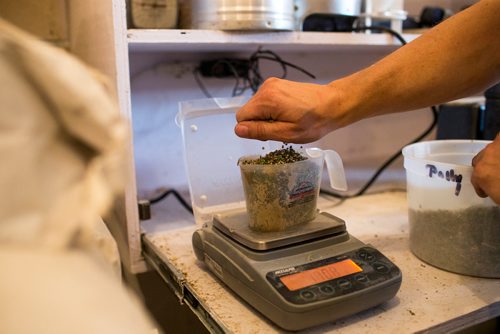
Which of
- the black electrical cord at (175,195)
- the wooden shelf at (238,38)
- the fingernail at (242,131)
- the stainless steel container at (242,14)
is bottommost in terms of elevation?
the black electrical cord at (175,195)

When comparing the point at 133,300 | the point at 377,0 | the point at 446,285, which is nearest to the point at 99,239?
the point at 133,300

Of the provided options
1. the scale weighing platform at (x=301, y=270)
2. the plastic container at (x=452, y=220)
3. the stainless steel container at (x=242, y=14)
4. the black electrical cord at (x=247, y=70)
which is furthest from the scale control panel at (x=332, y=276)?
the black electrical cord at (x=247, y=70)

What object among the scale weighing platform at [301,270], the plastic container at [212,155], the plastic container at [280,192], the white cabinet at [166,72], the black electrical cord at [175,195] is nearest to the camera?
the scale weighing platform at [301,270]

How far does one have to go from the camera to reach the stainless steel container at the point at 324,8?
3.12 feet

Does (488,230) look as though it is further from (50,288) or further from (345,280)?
(50,288)

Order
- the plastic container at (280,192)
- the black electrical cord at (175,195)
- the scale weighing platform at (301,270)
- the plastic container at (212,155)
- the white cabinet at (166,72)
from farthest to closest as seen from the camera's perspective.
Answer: the black electrical cord at (175,195)
the plastic container at (212,155)
the white cabinet at (166,72)
the plastic container at (280,192)
the scale weighing platform at (301,270)

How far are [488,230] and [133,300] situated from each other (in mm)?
539

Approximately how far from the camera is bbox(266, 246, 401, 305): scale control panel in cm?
53

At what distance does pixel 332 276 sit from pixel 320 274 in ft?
0.05

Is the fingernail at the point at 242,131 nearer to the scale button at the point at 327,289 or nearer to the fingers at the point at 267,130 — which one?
the fingers at the point at 267,130

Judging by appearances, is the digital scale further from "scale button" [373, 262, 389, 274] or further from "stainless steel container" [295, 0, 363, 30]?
"stainless steel container" [295, 0, 363, 30]

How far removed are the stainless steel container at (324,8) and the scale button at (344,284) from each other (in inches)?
22.8

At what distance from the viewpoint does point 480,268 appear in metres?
0.65

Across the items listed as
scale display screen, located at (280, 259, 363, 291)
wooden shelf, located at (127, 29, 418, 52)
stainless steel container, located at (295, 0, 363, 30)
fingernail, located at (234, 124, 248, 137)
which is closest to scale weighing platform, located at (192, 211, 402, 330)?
scale display screen, located at (280, 259, 363, 291)
